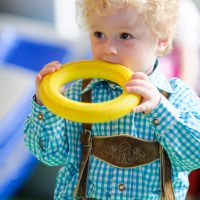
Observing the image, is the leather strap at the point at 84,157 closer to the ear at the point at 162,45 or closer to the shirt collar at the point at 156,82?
the shirt collar at the point at 156,82

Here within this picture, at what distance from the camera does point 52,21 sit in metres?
2.39

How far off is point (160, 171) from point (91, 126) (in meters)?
0.15

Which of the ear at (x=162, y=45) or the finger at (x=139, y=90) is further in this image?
the ear at (x=162, y=45)

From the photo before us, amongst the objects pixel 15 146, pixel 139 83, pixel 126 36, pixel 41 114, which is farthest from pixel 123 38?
pixel 15 146

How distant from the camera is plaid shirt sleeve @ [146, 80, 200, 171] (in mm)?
858

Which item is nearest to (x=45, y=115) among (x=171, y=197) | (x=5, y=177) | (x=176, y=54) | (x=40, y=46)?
(x=171, y=197)

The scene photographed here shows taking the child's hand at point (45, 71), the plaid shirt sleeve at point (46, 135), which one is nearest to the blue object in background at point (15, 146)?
the plaid shirt sleeve at point (46, 135)

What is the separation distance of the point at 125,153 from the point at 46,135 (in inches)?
6.1

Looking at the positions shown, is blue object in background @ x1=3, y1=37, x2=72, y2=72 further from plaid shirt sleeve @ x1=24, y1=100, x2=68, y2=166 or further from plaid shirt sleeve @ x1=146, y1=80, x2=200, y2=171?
plaid shirt sleeve @ x1=146, y1=80, x2=200, y2=171

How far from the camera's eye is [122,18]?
87cm

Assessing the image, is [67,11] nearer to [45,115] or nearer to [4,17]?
[4,17]

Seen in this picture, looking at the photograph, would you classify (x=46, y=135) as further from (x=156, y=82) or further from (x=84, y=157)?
(x=156, y=82)

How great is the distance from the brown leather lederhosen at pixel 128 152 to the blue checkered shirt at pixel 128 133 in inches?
0.4

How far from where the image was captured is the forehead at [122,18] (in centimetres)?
86
